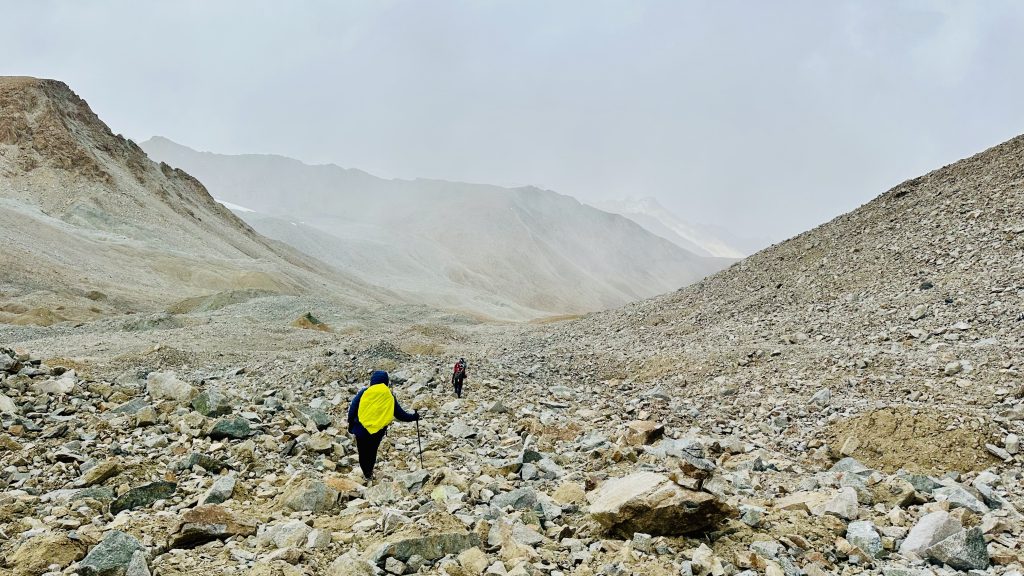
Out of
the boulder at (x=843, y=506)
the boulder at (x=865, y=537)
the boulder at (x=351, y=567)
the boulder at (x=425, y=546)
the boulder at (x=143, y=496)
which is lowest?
the boulder at (x=143, y=496)

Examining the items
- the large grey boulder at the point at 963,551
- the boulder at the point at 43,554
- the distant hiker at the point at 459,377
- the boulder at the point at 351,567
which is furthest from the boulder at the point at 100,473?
the large grey boulder at the point at 963,551

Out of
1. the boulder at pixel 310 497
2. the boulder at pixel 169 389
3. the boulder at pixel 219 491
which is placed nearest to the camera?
the boulder at pixel 310 497

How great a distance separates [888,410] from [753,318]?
11843 mm

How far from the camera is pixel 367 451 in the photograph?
8422 mm

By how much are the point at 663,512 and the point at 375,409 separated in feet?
14.8

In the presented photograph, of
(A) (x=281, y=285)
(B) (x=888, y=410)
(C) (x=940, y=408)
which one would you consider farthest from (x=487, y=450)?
(A) (x=281, y=285)

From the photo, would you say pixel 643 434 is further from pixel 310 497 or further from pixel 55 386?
pixel 55 386

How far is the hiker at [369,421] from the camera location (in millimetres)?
8398

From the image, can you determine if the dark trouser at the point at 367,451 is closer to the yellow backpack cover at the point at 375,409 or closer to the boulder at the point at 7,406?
the yellow backpack cover at the point at 375,409

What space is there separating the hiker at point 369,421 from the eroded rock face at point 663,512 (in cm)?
378

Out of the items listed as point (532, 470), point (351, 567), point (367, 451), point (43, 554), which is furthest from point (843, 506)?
point (43, 554)

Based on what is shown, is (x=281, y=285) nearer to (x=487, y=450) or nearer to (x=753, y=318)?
(x=753, y=318)

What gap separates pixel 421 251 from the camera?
16488 cm

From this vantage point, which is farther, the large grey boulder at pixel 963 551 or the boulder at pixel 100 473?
the boulder at pixel 100 473
